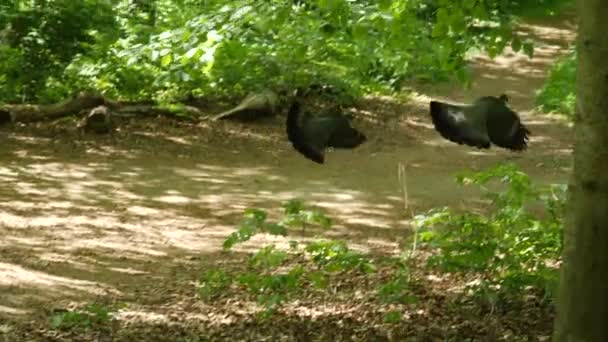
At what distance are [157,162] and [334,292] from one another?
5553 millimetres

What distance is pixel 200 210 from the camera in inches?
403

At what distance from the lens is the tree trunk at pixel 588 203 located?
3.79m

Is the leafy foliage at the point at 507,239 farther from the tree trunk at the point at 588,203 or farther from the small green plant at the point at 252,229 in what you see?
the tree trunk at the point at 588,203

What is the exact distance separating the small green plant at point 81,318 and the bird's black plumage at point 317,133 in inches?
66.4

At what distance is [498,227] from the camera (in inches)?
224

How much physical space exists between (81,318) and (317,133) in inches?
75.3

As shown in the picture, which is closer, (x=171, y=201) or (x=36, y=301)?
(x=36, y=301)

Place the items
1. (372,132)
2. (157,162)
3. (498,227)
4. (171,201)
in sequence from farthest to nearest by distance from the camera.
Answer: (372,132) → (157,162) → (171,201) → (498,227)

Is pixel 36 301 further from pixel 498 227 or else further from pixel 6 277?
pixel 498 227

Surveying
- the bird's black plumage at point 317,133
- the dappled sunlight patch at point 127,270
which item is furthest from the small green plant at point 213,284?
the bird's black plumage at point 317,133

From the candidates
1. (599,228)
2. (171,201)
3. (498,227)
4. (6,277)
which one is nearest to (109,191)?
(171,201)

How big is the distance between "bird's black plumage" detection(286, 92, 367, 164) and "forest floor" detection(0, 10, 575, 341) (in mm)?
1154

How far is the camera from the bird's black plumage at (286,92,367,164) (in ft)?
19.3

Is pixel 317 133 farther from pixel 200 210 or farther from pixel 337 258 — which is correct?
pixel 200 210
